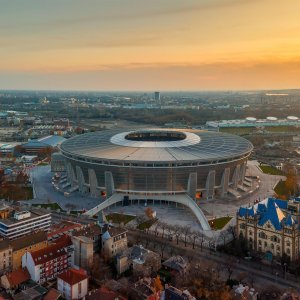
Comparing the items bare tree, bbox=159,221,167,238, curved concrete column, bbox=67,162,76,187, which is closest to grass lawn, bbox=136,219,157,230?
bare tree, bbox=159,221,167,238

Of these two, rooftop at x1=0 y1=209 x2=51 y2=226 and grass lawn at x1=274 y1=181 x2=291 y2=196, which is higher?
rooftop at x1=0 y1=209 x2=51 y2=226

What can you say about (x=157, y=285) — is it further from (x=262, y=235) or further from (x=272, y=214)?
(x=272, y=214)

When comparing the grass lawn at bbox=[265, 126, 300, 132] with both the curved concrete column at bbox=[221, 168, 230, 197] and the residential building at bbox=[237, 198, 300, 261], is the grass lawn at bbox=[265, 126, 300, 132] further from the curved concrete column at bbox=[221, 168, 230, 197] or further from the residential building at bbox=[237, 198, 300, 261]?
the residential building at bbox=[237, 198, 300, 261]

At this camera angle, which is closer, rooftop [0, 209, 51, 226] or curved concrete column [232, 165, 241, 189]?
rooftop [0, 209, 51, 226]

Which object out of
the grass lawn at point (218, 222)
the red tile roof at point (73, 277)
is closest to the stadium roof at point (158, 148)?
the grass lawn at point (218, 222)

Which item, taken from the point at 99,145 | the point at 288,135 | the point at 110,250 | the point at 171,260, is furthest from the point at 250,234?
the point at 288,135

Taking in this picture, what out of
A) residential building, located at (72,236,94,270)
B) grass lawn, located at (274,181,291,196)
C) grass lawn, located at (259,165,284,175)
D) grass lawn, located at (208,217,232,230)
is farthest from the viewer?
grass lawn, located at (259,165,284,175)
